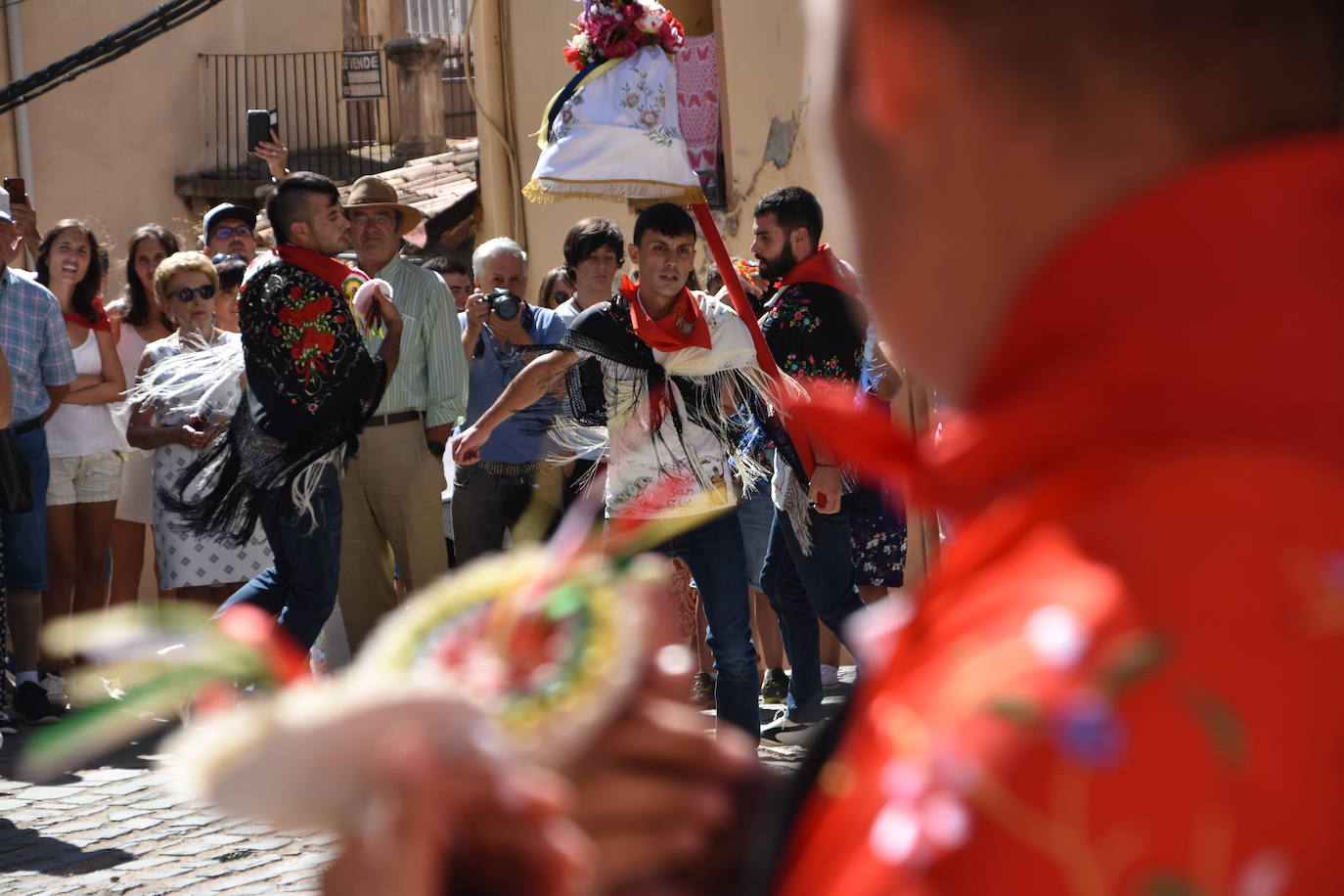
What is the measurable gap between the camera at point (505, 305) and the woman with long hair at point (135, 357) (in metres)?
1.76

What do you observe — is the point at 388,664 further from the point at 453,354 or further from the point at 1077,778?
the point at 453,354

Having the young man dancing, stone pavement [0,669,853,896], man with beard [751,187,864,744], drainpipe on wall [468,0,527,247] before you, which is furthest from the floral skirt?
drainpipe on wall [468,0,527,247]

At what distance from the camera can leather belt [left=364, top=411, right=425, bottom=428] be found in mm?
6723

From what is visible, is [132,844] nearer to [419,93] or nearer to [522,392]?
[522,392]

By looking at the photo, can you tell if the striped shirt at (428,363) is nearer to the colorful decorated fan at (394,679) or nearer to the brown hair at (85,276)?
the brown hair at (85,276)

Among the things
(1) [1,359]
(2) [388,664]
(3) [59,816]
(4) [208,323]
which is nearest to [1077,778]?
(2) [388,664]

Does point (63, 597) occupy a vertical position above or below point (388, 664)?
below

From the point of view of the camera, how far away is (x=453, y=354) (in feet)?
22.5

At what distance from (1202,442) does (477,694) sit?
0.40 metres

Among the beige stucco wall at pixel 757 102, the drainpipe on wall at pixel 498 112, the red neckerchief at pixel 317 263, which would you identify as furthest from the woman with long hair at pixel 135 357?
the drainpipe on wall at pixel 498 112

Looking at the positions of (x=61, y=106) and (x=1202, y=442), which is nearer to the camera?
(x=1202, y=442)

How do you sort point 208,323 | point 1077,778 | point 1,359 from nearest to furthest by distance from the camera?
1. point 1077,778
2. point 1,359
3. point 208,323

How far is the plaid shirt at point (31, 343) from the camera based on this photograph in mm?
6770

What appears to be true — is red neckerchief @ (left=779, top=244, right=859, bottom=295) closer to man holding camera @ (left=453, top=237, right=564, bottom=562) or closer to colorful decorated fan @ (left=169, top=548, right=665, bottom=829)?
man holding camera @ (left=453, top=237, right=564, bottom=562)
